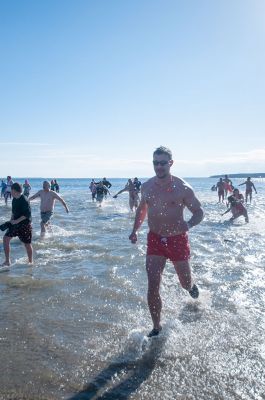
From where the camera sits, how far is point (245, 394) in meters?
3.06

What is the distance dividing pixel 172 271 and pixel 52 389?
14.5 feet

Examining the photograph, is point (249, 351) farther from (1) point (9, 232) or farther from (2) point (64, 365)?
(1) point (9, 232)

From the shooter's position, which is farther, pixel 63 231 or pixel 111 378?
pixel 63 231

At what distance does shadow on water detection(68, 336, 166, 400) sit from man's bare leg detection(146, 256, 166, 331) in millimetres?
399

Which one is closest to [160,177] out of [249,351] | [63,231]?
[249,351]

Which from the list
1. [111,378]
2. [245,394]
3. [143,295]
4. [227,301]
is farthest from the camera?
[143,295]

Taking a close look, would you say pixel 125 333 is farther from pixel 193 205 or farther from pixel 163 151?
pixel 163 151

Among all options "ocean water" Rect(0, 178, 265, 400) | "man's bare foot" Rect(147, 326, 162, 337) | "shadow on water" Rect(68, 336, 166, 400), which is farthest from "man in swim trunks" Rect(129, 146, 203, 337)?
"shadow on water" Rect(68, 336, 166, 400)

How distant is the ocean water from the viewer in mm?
3201

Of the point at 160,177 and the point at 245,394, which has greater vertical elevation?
the point at 160,177

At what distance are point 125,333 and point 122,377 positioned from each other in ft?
3.03

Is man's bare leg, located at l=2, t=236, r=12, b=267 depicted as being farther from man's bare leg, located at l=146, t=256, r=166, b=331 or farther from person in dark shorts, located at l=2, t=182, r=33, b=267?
man's bare leg, located at l=146, t=256, r=166, b=331

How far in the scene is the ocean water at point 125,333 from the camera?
320cm

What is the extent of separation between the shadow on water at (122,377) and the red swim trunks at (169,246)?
41.1 inches
